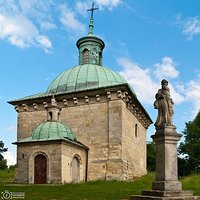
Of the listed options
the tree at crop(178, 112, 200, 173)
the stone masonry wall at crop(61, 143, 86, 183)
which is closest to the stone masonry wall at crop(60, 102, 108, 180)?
the stone masonry wall at crop(61, 143, 86, 183)

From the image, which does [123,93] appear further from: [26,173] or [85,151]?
[26,173]

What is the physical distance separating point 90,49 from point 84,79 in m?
4.39

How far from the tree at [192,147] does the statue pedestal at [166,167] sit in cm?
3215

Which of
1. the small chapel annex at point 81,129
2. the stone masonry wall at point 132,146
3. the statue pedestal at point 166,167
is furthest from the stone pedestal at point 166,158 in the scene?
the stone masonry wall at point 132,146

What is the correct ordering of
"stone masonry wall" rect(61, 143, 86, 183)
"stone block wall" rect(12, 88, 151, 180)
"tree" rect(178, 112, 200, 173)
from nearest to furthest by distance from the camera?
"stone masonry wall" rect(61, 143, 86, 183) < "stone block wall" rect(12, 88, 151, 180) < "tree" rect(178, 112, 200, 173)

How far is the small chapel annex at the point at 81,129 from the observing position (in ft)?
67.9

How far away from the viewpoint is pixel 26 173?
69.2 ft

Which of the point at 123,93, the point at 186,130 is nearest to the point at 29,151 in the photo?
the point at 123,93

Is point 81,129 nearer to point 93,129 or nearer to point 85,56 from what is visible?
point 93,129

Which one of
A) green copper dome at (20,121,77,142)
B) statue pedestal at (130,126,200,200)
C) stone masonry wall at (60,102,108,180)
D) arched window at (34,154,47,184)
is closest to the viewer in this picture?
statue pedestal at (130,126,200,200)

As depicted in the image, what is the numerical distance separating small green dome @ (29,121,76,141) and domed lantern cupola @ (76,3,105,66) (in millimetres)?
8262

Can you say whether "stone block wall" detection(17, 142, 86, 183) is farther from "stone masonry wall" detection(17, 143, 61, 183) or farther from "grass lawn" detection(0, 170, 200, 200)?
"grass lawn" detection(0, 170, 200, 200)

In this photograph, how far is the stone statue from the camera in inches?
419

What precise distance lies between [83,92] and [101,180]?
6.24 metres
